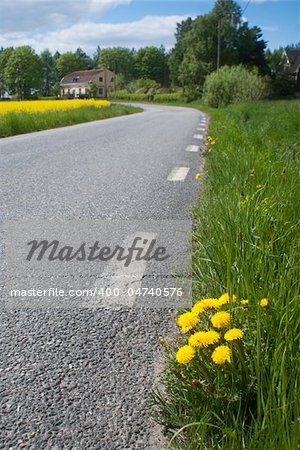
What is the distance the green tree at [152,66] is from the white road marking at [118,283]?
126 metres

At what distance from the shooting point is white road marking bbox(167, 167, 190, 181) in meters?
6.34

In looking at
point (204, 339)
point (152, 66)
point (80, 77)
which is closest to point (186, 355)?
point (204, 339)

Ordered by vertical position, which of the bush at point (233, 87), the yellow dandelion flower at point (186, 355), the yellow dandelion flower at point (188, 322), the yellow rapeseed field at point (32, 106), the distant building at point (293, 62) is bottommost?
the yellow rapeseed field at point (32, 106)

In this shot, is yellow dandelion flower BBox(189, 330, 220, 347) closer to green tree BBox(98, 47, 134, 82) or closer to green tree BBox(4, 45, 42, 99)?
green tree BBox(4, 45, 42, 99)

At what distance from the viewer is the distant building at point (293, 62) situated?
74.6m

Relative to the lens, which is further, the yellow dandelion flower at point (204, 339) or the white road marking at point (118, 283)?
the white road marking at point (118, 283)

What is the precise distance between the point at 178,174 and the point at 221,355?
5413mm

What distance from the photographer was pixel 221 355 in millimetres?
1380

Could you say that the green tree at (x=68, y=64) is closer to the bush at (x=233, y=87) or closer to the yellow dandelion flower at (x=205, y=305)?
the bush at (x=233, y=87)

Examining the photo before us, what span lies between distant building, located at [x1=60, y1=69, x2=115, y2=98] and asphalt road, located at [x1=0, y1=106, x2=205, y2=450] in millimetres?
79397

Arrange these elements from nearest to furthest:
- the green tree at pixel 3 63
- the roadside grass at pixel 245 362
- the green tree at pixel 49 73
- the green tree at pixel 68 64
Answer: the roadside grass at pixel 245 362, the green tree at pixel 3 63, the green tree at pixel 68 64, the green tree at pixel 49 73

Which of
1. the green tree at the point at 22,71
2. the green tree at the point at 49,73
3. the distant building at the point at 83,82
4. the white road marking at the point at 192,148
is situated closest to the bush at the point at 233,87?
the white road marking at the point at 192,148

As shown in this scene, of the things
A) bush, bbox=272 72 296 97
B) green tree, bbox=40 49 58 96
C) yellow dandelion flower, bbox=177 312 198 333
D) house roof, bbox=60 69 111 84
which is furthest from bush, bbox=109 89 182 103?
yellow dandelion flower, bbox=177 312 198 333

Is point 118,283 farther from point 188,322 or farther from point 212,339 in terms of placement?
point 212,339
